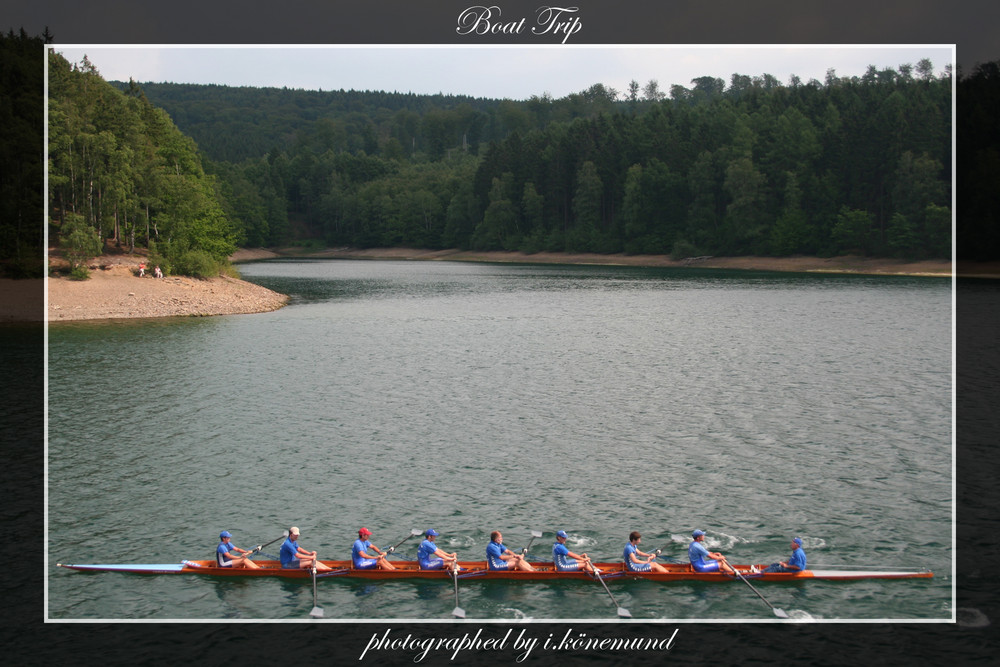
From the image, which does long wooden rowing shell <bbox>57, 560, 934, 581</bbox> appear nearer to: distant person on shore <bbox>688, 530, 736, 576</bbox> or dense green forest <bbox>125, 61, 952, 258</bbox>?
distant person on shore <bbox>688, 530, 736, 576</bbox>

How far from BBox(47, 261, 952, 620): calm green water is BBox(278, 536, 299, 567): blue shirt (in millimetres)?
607

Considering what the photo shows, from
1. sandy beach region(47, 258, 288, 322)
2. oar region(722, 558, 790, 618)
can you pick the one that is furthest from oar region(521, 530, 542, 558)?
sandy beach region(47, 258, 288, 322)

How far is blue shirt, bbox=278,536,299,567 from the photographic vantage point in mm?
21000

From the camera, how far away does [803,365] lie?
51031mm

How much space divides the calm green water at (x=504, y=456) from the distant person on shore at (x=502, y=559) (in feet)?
1.71

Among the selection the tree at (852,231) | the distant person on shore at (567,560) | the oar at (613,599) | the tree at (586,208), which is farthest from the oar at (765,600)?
the tree at (586,208)

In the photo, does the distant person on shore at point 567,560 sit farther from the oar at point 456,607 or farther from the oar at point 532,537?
the oar at point 456,607

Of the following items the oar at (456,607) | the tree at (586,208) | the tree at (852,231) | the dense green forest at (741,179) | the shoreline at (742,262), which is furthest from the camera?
the tree at (586,208)

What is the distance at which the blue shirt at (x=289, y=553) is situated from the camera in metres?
21.0

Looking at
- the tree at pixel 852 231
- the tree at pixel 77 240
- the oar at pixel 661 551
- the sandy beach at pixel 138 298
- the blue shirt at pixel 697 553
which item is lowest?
the oar at pixel 661 551

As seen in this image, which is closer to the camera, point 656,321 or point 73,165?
point 656,321
